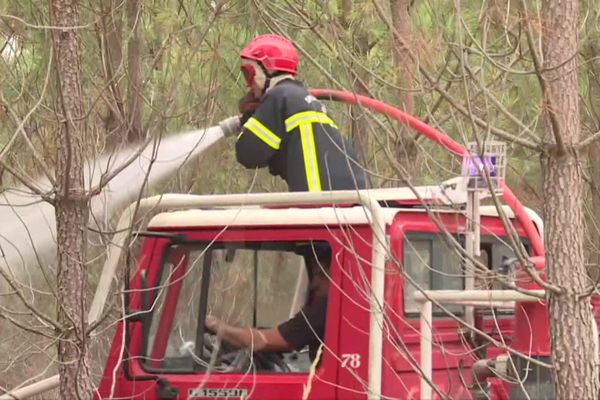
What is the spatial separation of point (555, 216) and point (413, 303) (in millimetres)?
1018

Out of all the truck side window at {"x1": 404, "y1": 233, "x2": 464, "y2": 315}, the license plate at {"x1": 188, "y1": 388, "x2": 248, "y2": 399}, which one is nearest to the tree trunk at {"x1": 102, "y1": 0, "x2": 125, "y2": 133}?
the license plate at {"x1": 188, "y1": 388, "x2": 248, "y2": 399}

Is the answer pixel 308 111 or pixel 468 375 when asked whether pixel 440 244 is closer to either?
pixel 468 375

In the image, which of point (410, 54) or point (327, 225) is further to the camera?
point (327, 225)

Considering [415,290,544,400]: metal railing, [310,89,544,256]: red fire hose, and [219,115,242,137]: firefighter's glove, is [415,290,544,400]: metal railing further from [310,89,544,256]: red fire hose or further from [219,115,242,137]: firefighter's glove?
[219,115,242,137]: firefighter's glove

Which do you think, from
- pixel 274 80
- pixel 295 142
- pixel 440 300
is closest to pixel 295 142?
pixel 295 142

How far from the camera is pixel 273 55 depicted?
6.15 metres

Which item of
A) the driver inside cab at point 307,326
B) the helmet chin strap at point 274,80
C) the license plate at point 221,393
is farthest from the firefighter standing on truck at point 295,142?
the license plate at point 221,393

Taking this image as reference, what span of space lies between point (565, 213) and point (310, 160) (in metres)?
1.67

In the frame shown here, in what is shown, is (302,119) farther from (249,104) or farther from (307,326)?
(307,326)

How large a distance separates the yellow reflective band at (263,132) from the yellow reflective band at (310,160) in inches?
4.9

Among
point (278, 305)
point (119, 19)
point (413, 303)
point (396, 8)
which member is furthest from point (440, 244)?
point (396, 8)

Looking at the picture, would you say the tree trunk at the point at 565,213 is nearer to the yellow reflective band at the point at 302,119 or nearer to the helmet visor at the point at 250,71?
the yellow reflective band at the point at 302,119

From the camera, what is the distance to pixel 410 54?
4.46 metres

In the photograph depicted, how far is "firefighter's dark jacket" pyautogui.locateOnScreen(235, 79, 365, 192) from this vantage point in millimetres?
5758
